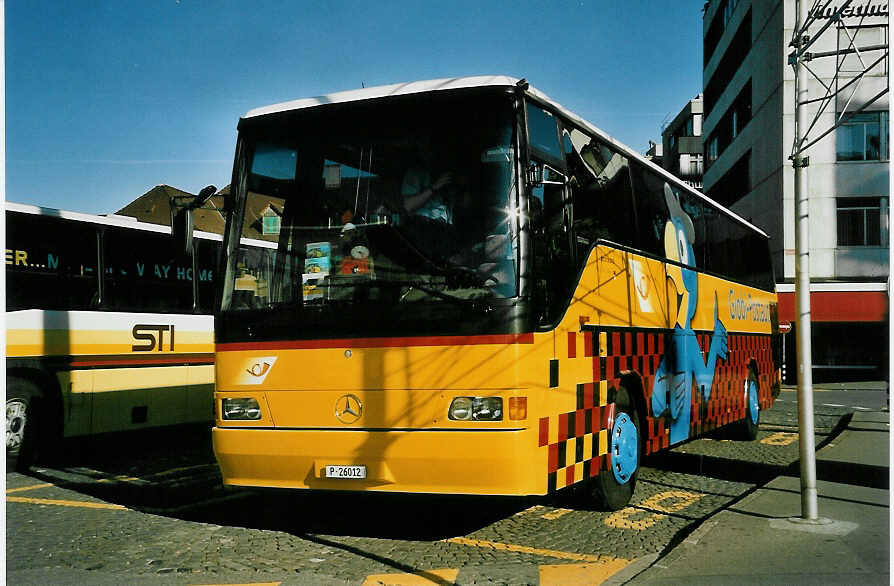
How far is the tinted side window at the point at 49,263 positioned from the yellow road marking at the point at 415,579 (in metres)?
6.60

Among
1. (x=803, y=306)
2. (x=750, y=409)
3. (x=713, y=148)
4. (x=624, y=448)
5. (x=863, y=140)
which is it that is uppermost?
(x=713, y=148)

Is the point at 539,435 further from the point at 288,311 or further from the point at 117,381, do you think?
the point at 117,381

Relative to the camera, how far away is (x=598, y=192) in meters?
8.07

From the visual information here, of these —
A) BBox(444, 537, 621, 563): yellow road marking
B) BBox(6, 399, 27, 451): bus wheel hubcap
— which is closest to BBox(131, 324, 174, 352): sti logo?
BBox(6, 399, 27, 451): bus wheel hubcap

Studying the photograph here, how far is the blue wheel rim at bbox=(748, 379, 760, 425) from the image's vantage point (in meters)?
14.2

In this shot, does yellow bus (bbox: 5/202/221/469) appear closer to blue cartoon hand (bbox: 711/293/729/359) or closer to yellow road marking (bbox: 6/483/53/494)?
yellow road marking (bbox: 6/483/53/494)

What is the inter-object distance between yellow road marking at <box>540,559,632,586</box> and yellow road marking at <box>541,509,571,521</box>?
1630mm

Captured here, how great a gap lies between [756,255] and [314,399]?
36.6 feet

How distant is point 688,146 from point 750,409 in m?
56.6

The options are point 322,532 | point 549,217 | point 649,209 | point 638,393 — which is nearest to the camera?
point 549,217

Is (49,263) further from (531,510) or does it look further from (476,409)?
(476,409)

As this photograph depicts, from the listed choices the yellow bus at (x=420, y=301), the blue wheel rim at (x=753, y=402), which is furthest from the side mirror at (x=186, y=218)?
the blue wheel rim at (x=753, y=402)

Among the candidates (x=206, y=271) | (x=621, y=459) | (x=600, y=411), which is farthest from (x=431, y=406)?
(x=206, y=271)

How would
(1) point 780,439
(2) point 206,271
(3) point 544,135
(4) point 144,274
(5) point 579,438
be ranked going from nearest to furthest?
(3) point 544,135 → (5) point 579,438 → (4) point 144,274 → (2) point 206,271 → (1) point 780,439
